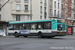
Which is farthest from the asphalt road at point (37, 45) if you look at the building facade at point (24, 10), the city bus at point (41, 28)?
the building facade at point (24, 10)

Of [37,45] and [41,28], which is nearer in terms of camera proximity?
[37,45]

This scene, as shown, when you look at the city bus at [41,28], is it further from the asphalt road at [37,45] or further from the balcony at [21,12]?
the balcony at [21,12]

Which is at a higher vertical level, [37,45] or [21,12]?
[21,12]

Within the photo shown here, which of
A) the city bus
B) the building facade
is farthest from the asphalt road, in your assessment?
the building facade

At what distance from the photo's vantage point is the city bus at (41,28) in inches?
938

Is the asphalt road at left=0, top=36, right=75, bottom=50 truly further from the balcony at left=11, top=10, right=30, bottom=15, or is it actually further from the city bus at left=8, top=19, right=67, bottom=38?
the balcony at left=11, top=10, right=30, bottom=15

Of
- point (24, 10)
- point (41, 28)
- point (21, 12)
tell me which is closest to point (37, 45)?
point (41, 28)

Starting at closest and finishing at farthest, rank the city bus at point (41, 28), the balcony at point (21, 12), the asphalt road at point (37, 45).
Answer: the asphalt road at point (37, 45)
the city bus at point (41, 28)
the balcony at point (21, 12)

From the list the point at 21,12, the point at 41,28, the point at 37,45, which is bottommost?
the point at 37,45

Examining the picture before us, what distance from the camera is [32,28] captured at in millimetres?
26938

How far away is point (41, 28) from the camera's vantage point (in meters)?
25.5

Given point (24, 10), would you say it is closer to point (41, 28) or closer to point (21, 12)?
point (21, 12)

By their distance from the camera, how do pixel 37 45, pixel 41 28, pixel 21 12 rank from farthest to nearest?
pixel 21 12 → pixel 41 28 → pixel 37 45

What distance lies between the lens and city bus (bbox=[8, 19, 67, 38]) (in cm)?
2383
